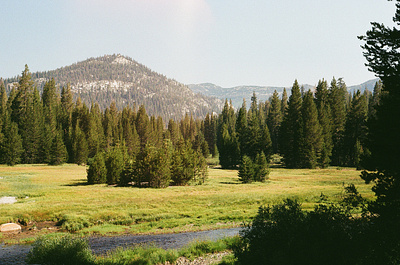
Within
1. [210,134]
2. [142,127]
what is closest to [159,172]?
[142,127]

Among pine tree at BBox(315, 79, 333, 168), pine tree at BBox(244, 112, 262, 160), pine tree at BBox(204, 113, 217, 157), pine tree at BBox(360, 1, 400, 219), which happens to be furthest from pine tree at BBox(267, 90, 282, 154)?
pine tree at BBox(360, 1, 400, 219)

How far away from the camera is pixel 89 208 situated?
29.8 meters

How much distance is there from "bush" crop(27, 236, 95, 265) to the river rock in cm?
921

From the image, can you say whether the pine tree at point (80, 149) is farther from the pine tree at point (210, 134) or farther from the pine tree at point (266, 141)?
the pine tree at point (210, 134)

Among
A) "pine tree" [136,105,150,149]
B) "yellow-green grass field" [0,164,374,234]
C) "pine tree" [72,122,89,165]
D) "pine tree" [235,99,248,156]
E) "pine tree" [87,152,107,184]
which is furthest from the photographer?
"pine tree" [136,105,150,149]

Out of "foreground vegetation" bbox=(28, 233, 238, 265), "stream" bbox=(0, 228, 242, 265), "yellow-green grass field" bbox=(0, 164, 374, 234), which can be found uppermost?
"foreground vegetation" bbox=(28, 233, 238, 265)

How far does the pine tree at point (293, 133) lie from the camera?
75.9 meters

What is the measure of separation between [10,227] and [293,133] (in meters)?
71.5

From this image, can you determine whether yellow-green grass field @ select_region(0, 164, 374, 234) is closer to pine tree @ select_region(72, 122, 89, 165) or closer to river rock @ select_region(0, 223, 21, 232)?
river rock @ select_region(0, 223, 21, 232)

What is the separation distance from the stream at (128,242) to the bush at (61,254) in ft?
2.87

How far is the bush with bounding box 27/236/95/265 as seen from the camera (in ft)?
50.8

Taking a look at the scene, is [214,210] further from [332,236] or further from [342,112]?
[342,112]

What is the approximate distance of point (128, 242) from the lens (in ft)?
67.7

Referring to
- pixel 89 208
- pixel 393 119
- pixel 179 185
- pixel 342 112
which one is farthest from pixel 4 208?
pixel 342 112
